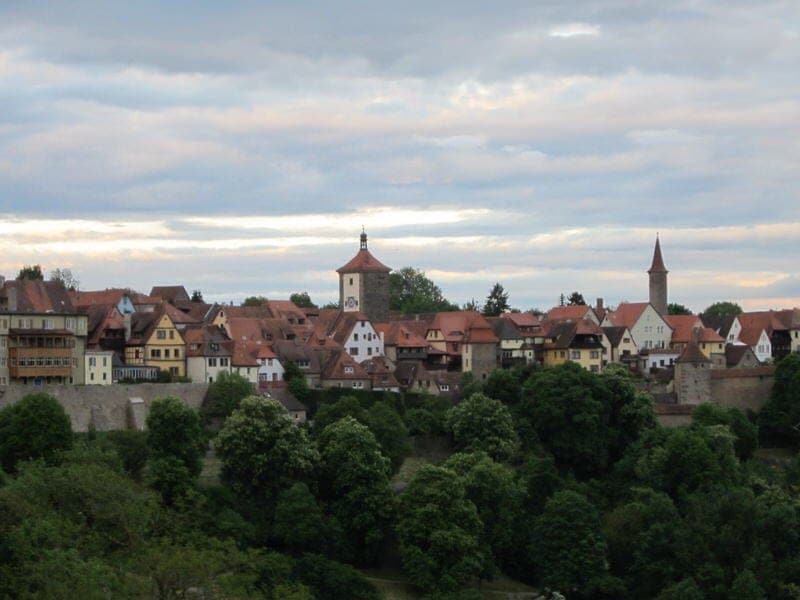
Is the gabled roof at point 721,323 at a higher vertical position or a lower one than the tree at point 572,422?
higher

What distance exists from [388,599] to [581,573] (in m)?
8.86

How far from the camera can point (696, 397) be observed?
9619cm

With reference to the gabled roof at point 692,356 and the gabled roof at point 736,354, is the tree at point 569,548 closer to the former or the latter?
the gabled roof at point 692,356

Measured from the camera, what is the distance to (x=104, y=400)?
258 feet

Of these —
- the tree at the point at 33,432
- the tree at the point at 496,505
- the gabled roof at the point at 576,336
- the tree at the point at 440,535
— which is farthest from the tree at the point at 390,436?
the gabled roof at the point at 576,336

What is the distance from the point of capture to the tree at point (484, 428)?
82.5 metres

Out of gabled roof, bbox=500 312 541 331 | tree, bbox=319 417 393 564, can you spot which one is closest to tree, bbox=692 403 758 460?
tree, bbox=319 417 393 564

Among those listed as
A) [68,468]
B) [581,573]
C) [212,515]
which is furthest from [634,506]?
[68,468]

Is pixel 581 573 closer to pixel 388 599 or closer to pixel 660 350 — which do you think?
pixel 388 599

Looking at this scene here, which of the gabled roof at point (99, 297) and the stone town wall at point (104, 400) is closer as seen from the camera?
the stone town wall at point (104, 400)

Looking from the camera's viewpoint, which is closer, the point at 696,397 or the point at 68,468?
the point at 68,468

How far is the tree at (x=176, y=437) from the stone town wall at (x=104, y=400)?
269 inches

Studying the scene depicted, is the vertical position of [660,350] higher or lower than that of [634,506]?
higher

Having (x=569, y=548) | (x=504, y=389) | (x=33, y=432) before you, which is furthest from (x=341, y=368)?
(x=33, y=432)
